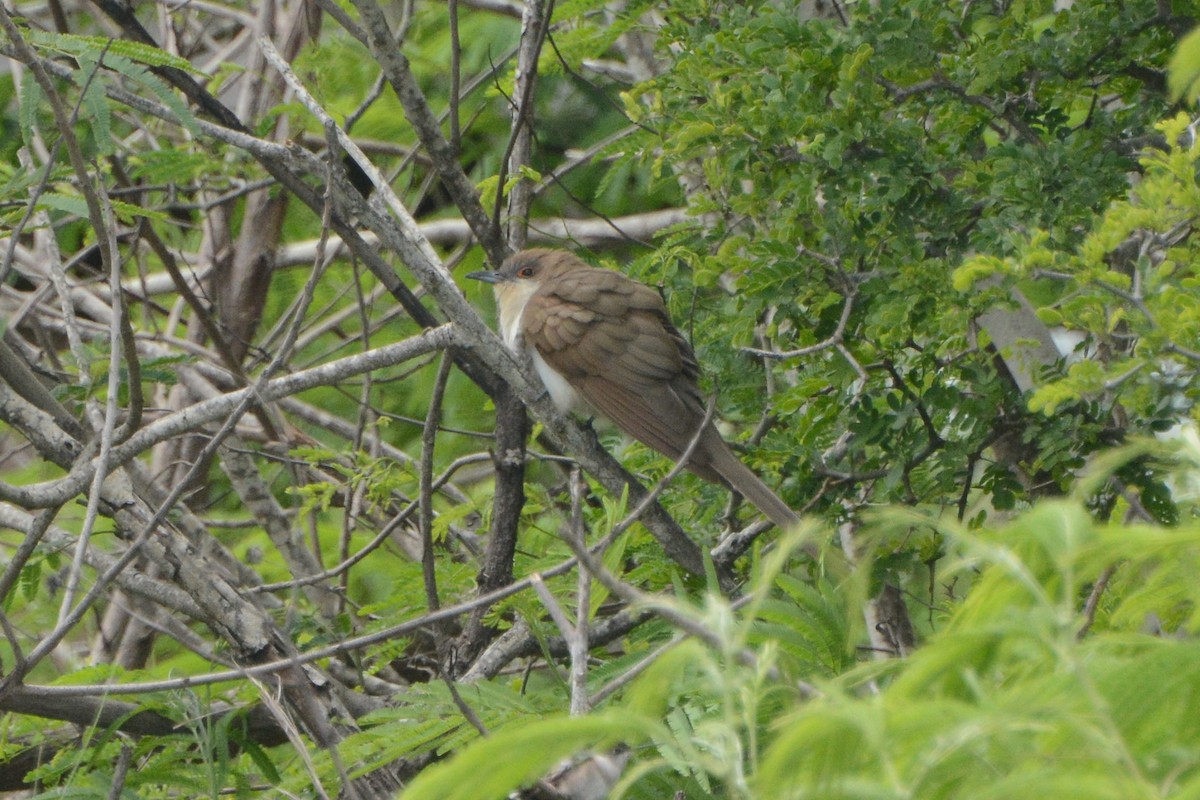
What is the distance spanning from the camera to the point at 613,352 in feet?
17.9

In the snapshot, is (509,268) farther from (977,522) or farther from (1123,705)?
(1123,705)

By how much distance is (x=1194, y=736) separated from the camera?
1.29 m

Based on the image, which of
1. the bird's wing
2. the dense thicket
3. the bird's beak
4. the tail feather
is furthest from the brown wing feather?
the tail feather

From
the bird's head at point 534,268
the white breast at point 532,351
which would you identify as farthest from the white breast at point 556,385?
the bird's head at point 534,268

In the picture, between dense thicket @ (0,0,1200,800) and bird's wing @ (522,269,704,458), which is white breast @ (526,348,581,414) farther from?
dense thicket @ (0,0,1200,800)

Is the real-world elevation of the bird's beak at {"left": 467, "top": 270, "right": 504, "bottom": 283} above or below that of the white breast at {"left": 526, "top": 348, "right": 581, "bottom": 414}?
above

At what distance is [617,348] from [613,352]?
0.11ft

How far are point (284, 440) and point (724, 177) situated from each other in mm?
2675

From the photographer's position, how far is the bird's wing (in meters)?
5.26

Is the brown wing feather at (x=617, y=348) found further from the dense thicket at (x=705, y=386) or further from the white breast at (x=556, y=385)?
the dense thicket at (x=705, y=386)

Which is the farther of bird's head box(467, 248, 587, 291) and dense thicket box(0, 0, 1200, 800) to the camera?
bird's head box(467, 248, 587, 291)

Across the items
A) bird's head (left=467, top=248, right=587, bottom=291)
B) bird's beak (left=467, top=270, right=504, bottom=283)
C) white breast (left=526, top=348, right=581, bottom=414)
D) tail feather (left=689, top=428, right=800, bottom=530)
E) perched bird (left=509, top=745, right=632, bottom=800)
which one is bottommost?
tail feather (left=689, top=428, right=800, bottom=530)

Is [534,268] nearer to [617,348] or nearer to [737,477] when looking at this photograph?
[617,348]

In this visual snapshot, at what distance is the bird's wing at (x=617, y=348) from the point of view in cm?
526
